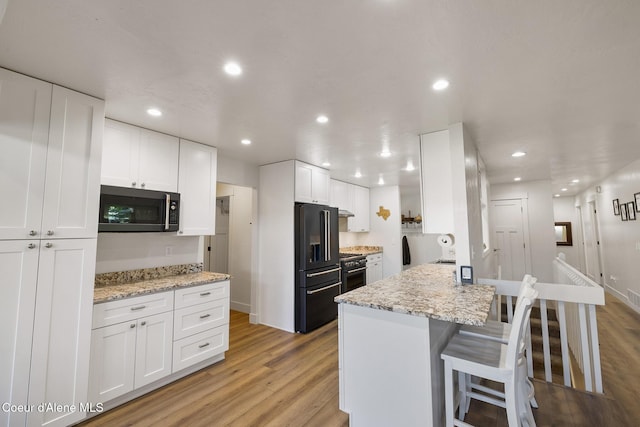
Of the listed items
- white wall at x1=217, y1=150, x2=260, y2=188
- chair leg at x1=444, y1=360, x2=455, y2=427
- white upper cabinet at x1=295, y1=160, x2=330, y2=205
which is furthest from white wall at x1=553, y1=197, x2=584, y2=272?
chair leg at x1=444, y1=360, x2=455, y2=427

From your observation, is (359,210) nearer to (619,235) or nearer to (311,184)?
(311,184)

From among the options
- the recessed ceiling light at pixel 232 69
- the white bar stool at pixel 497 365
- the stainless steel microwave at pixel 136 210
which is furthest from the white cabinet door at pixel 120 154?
the white bar stool at pixel 497 365

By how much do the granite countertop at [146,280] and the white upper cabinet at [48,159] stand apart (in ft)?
1.76

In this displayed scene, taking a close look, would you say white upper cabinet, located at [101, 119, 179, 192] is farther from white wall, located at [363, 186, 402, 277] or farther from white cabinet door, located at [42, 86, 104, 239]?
white wall, located at [363, 186, 402, 277]

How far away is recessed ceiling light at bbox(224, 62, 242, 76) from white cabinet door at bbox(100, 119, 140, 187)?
1.46 m

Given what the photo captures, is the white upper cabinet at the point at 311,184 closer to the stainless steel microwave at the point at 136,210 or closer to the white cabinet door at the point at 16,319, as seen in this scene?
the stainless steel microwave at the point at 136,210

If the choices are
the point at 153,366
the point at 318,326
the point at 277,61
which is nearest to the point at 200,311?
the point at 153,366

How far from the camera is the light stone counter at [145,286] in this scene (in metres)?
2.19

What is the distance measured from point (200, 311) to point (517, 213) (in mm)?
6222

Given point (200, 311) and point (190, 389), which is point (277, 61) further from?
point (190, 389)

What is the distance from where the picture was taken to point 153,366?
238 centimetres

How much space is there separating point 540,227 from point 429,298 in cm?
517

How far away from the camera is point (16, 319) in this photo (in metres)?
1.71

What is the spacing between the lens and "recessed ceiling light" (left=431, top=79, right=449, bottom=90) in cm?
188
